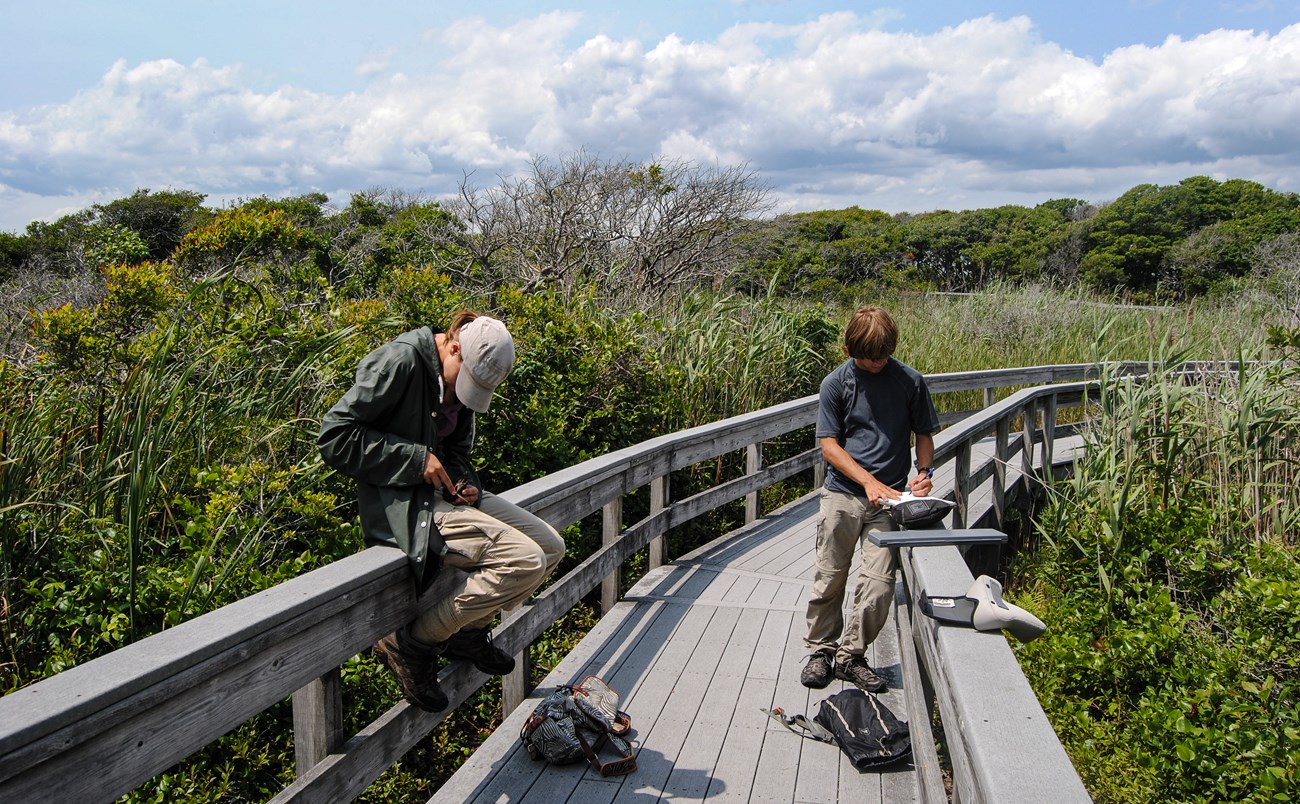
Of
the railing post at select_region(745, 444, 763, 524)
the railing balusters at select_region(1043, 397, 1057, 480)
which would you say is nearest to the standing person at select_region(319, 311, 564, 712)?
the railing post at select_region(745, 444, 763, 524)

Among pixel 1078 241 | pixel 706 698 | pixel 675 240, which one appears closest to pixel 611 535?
pixel 706 698

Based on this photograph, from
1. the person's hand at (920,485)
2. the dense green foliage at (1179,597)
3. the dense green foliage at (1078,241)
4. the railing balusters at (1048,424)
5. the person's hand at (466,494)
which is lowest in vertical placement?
the dense green foliage at (1179,597)

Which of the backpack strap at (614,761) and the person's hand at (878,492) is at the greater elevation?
the person's hand at (878,492)

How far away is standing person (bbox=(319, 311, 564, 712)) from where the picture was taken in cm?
282

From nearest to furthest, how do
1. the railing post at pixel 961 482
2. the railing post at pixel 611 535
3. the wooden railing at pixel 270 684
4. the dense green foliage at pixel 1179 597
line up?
1. the wooden railing at pixel 270 684
2. the dense green foliage at pixel 1179 597
3. the railing post at pixel 611 535
4. the railing post at pixel 961 482

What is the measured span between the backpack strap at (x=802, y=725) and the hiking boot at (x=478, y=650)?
1.15 m

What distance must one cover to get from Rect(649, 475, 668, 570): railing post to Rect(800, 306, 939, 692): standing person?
1520 millimetres

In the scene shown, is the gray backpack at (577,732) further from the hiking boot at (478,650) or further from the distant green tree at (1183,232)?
the distant green tree at (1183,232)

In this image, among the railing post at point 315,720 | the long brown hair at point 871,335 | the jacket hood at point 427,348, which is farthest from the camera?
the long brown hair at point 871,335

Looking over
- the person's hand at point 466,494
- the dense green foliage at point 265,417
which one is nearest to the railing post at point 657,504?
the dense green foliage at point 265,417

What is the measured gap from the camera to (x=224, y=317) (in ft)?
17.6

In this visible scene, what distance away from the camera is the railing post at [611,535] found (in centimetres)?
494

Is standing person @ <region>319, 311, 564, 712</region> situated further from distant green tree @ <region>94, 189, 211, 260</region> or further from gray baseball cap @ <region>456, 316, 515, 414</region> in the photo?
distant green tree @ <region>94, 189, 211, 260</region>

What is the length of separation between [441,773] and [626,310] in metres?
5.25
